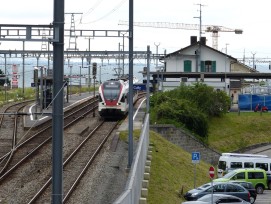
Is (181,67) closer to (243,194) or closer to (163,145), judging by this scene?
(163,145)

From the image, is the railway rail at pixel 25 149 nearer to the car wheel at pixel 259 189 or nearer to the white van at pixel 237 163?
the white van at pixel 237 163

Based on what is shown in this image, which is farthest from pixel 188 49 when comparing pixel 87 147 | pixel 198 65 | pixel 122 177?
pixel 122 177

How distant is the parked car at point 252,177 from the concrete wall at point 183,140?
1218 centimetres

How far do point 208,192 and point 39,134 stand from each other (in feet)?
38.0

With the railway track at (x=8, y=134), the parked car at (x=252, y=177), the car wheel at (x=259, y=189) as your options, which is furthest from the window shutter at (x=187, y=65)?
the car wheel at (x=259, y=189)

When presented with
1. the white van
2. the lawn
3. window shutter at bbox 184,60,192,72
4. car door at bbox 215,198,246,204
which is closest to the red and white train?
the white van

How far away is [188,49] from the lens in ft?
332

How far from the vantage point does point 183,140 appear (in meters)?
52.7

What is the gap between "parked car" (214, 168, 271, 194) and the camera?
39.8 meters

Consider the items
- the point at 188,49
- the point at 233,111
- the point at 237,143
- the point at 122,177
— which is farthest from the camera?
the point at 188,49

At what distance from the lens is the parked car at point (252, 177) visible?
131ft

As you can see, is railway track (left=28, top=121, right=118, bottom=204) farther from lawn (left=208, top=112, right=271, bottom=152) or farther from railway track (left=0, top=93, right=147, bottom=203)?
lawn (left=208, top=112, right=271, bottom=152)

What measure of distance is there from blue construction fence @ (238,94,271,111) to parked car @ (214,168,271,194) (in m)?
35.3

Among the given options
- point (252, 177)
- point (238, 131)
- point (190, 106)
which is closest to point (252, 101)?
point (238, 131)
